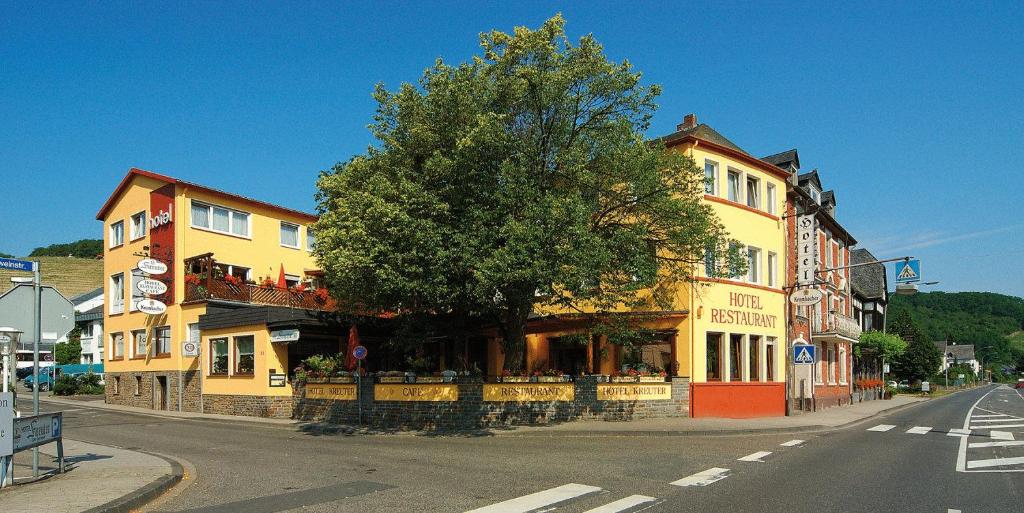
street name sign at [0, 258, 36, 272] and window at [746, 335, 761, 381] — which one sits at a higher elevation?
street name sign at [0, 258, 36, 272]

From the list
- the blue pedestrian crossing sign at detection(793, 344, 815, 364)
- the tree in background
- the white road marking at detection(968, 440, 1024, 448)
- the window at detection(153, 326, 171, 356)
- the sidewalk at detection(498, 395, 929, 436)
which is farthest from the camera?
the tree in background

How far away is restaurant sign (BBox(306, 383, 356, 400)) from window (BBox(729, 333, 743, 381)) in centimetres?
1314

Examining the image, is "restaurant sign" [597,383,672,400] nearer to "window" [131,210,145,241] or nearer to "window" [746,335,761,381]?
"window" [746,335,761,381]

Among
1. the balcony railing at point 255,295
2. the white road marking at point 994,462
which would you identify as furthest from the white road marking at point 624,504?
the balcony railing at point 255,295

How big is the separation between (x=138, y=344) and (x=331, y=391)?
16053 millimetres

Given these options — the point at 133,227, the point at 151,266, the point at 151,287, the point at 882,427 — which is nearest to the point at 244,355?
the point at 151,287

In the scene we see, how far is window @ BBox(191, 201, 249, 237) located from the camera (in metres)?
34.5

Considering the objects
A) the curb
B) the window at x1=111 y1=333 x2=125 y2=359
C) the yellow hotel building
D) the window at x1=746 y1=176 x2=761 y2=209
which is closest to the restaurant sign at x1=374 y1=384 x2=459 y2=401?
the yellow hotel building

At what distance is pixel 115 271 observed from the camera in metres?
38.5

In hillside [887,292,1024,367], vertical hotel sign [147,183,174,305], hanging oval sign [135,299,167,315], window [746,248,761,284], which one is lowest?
hillside [887,292,1024,367]

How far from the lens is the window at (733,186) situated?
2770cm

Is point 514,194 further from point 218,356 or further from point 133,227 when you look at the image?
point 133,227

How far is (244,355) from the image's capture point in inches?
1158

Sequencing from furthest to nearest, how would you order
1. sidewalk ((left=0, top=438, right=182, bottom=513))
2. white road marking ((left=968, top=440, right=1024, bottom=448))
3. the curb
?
white road marking ((left=968, top=440, right=1024, bottom=448)) < sidewalk ((left=0, top=438, right=182, bottom=513)) < the curb
